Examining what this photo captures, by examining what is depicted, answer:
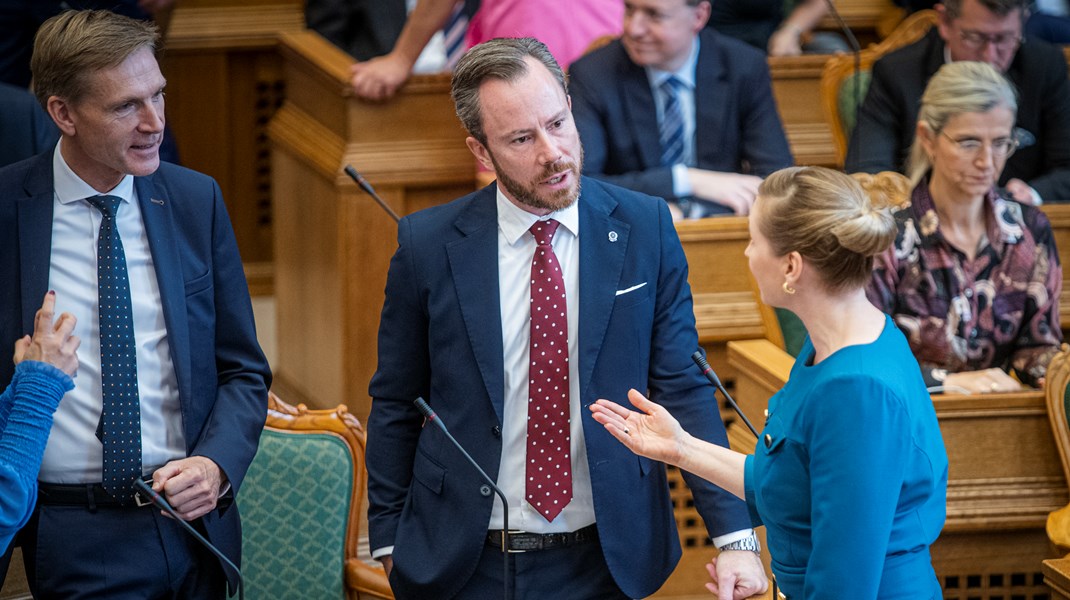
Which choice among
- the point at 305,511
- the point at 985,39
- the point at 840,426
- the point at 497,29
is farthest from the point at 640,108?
the point at 840,426

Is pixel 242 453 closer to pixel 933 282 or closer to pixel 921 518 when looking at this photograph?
pixel 921 518

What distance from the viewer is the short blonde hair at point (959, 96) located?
3238 millimetres

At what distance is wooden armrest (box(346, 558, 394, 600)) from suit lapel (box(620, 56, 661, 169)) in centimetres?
147

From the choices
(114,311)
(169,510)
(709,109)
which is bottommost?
(169,510)

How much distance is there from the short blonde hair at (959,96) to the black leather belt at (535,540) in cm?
151

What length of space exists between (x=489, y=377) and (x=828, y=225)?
58cm

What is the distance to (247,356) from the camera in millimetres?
2340

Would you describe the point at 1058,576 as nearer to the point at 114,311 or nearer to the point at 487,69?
the point at 487,69

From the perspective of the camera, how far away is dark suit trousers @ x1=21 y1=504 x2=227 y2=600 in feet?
7.05

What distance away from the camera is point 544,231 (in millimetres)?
2176

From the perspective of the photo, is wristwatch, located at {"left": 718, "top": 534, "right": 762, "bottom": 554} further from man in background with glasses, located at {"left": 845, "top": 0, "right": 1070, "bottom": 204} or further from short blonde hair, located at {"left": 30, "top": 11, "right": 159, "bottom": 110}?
man in background with glasses, located at {"left": 845, "top": 0, "right": 1070, "bottom": 204}

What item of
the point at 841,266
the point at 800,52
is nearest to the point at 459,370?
the point at 841,266

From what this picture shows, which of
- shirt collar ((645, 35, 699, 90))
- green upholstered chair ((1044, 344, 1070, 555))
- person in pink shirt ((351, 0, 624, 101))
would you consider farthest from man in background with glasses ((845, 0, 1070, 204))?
green upholstered chair ((1044, 344, 1070, 555))

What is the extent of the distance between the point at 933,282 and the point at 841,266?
1.40m
